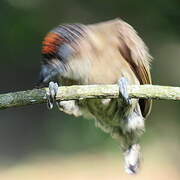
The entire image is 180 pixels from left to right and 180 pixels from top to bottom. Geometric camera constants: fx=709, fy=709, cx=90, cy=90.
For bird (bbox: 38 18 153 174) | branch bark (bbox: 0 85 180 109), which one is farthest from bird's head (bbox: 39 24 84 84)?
branch bark (bbox: 0 85 180 109)

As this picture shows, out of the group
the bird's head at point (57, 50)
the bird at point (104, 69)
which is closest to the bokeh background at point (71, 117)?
the bird at point (104, 69)

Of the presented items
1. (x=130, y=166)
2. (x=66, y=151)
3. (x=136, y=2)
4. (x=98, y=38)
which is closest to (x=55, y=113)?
(x=66, y=151)

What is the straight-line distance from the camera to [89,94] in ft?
8.83

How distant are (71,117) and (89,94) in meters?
2.74

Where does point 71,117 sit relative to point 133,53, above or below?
below

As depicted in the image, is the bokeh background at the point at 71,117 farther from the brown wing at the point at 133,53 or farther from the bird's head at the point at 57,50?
the bird's head at the point at 57,50

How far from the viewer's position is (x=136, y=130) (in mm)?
3906

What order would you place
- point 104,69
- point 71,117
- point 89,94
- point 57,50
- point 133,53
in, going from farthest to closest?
point 71,117, point 133,53, point 104,69, point 57,50, point 89,94

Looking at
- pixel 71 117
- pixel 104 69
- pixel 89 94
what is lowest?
pixel 71 117

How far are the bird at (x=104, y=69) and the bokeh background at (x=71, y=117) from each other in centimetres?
65

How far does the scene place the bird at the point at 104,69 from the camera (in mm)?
3188

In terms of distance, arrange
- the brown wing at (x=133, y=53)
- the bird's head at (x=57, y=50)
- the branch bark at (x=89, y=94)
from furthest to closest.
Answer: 1. the brown wing at (x=133, y=53)
2. the bird's head at (x=57, y=50)
3. the branch bark at (x=89, y=94)

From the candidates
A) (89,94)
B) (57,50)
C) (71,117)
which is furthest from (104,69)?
(71,117)

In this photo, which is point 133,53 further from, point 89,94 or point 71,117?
A: point 71,117
